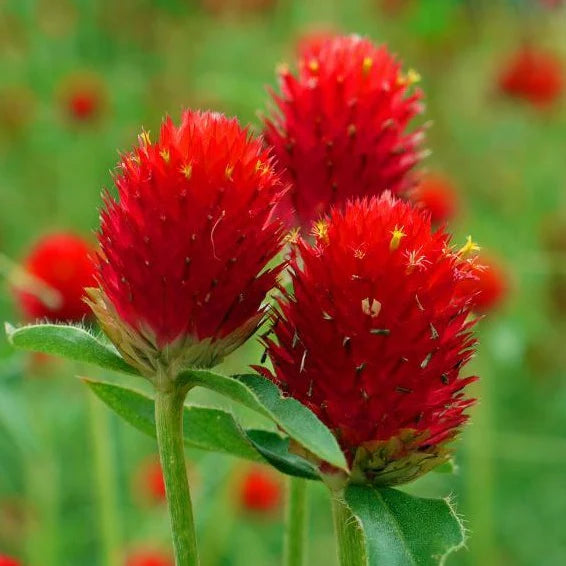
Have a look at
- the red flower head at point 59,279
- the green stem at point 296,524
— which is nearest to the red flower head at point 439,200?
the red flower head at point 59,279

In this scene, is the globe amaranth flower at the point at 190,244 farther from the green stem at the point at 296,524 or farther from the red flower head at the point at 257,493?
the red flower head at the point at 257,493

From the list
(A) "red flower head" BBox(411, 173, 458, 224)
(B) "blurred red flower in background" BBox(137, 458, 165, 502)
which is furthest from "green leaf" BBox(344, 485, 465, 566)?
(A) "red flower head" BBox(411, 173, 458, 224)

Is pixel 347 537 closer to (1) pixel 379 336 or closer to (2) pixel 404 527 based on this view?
(2) pixel 404 527

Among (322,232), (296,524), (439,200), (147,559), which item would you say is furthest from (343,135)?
(439,200)

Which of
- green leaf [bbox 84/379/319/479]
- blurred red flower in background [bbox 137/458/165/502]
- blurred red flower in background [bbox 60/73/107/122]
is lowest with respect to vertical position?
green leaf [bbox 84/379/319/479]

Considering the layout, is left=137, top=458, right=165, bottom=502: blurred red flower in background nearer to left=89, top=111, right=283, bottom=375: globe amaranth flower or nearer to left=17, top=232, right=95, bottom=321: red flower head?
left=17, top=232, right=95, bottom=321: red flower head

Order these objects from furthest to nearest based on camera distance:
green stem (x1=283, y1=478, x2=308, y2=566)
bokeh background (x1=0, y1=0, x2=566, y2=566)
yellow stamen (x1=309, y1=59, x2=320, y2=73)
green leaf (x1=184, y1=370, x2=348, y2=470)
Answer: bokeh background (x1=0, y1=0, x2=566, y2=566) → yellow stamen (x1=309, y1=59, x2=320, y2=73) → green stem (x1=283, y1=478, x2=308, y2=566) → green leaf (x1=184, y1=370, x2=348, y2=470)
